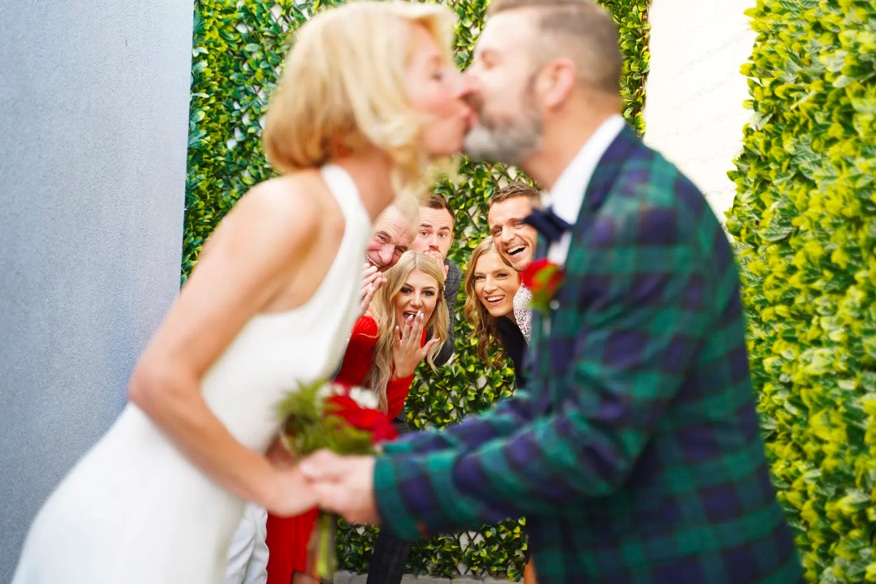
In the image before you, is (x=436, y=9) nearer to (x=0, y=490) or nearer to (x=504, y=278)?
(x=0, y=490)

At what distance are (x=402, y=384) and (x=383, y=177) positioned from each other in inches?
96.4

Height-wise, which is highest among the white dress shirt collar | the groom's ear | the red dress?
the groom's ear

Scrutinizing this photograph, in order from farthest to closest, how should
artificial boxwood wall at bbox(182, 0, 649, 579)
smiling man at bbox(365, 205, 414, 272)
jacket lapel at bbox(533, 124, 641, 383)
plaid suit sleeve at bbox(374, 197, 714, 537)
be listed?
artificial boxwood wall at bbox(182, 0, 649, 579) → smiling man at bbox(365, 205, 414, 272) → jacket lapel at bbox(533, 124, 641, 383) → plaid suit sleeve at bbox(374, 197, 714, 537)

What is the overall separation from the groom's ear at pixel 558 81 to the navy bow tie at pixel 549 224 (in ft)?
0.84

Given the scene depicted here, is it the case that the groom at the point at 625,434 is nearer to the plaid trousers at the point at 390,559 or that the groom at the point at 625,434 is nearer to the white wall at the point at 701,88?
the white wall at the point at 701,88

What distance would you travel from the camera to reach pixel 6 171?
2.42 meters

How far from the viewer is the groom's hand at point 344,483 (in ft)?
5.39

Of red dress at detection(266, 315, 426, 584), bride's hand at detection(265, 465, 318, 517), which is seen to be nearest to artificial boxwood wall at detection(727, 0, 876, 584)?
bride's hand at detection(265, 465, 318, 517)

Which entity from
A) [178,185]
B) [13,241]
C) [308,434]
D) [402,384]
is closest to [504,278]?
[402,384]

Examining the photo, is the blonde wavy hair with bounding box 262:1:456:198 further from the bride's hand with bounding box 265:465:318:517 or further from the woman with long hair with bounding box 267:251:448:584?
the woman with long hair with bounding box 267:251:448:584

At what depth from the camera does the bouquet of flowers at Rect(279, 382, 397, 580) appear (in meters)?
1.73

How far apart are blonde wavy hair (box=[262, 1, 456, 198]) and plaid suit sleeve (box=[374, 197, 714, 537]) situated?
0.55 metres

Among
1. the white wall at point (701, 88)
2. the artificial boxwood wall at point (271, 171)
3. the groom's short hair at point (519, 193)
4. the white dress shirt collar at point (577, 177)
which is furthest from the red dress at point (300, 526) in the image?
the white dress shirt collar at point (577, 177)

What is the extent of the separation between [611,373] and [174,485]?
895 mm
